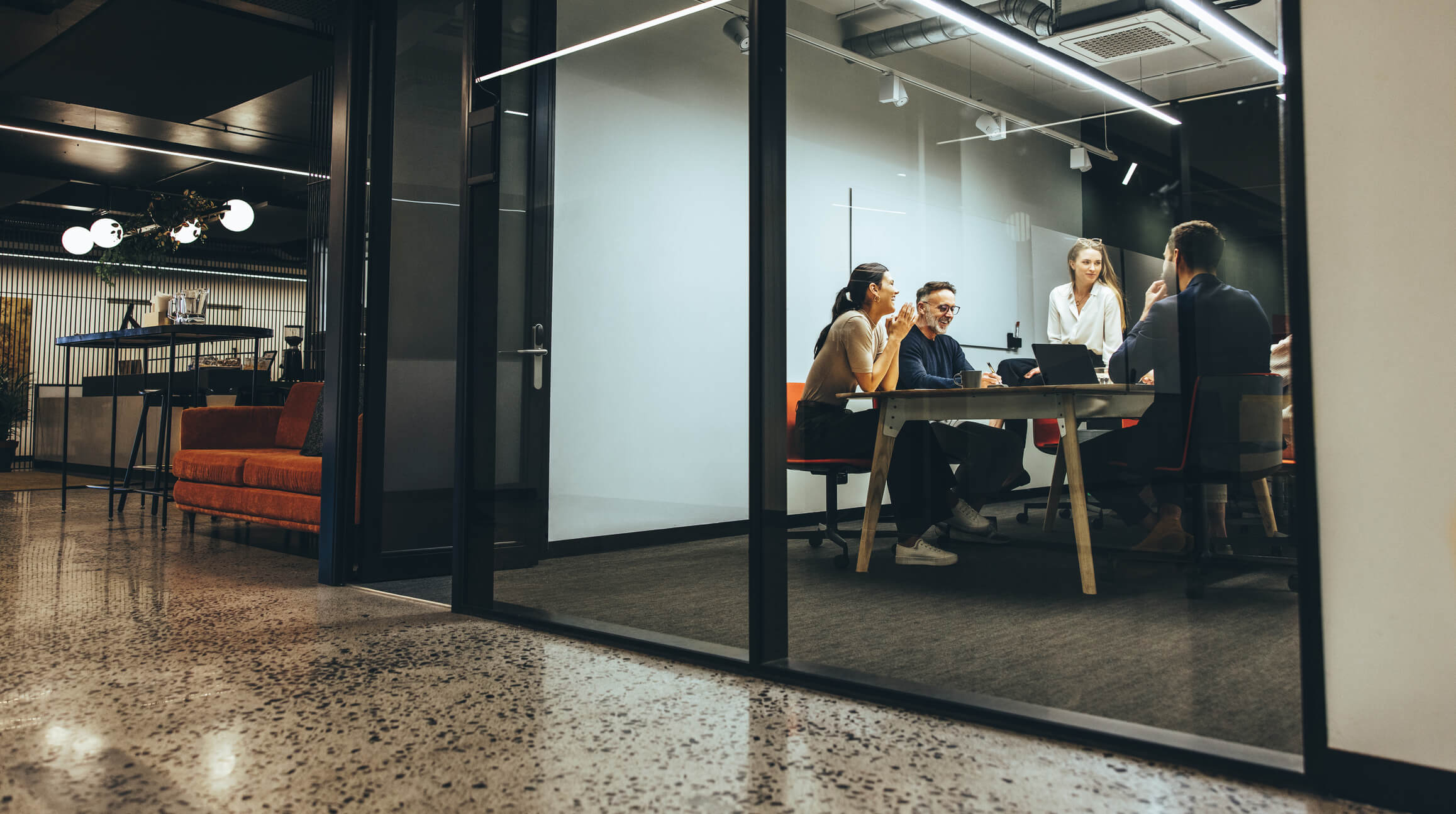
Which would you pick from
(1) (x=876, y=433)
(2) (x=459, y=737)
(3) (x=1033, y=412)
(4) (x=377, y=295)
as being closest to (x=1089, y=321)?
(3) (x=1033, y=412)

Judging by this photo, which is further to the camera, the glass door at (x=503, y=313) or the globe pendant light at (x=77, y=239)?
the globe pendant light at (x=77, y=239)

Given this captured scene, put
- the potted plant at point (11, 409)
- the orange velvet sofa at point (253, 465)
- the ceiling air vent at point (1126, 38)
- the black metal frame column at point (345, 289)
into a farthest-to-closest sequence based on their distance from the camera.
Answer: the potted plant at point (11, 409) < the orange velvet sofa at point (253, 465) < the black metal frame column at point (345, 289) < the ceiling air vent at point (1126, 38)

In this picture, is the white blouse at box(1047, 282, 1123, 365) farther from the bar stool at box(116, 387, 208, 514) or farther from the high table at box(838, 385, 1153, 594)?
the bar stool at box(116, 387, 208, 514)

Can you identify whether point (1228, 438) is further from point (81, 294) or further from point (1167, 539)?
point (81, 294)

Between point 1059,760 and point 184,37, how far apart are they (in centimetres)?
737

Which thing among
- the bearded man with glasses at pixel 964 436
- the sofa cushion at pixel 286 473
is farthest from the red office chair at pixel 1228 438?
the sofa cushion at pixel 286 473

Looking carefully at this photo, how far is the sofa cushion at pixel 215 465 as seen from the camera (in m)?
4.79

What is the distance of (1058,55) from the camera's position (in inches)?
146

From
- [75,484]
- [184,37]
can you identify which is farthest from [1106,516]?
[75,484]

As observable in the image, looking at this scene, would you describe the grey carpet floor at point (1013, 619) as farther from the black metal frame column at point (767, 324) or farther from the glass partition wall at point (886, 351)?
the black metal frame column at point (767, 324)

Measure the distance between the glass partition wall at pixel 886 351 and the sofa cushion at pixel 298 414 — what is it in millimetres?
2635

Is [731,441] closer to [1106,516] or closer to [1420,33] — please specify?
[1106,516]

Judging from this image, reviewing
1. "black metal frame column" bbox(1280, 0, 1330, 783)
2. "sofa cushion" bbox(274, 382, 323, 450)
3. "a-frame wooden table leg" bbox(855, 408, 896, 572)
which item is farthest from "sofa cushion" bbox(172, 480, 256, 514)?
"black metal frame column" bbox(1280, 0, 1330, 783)

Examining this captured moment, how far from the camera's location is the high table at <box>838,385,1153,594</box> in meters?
2.95
